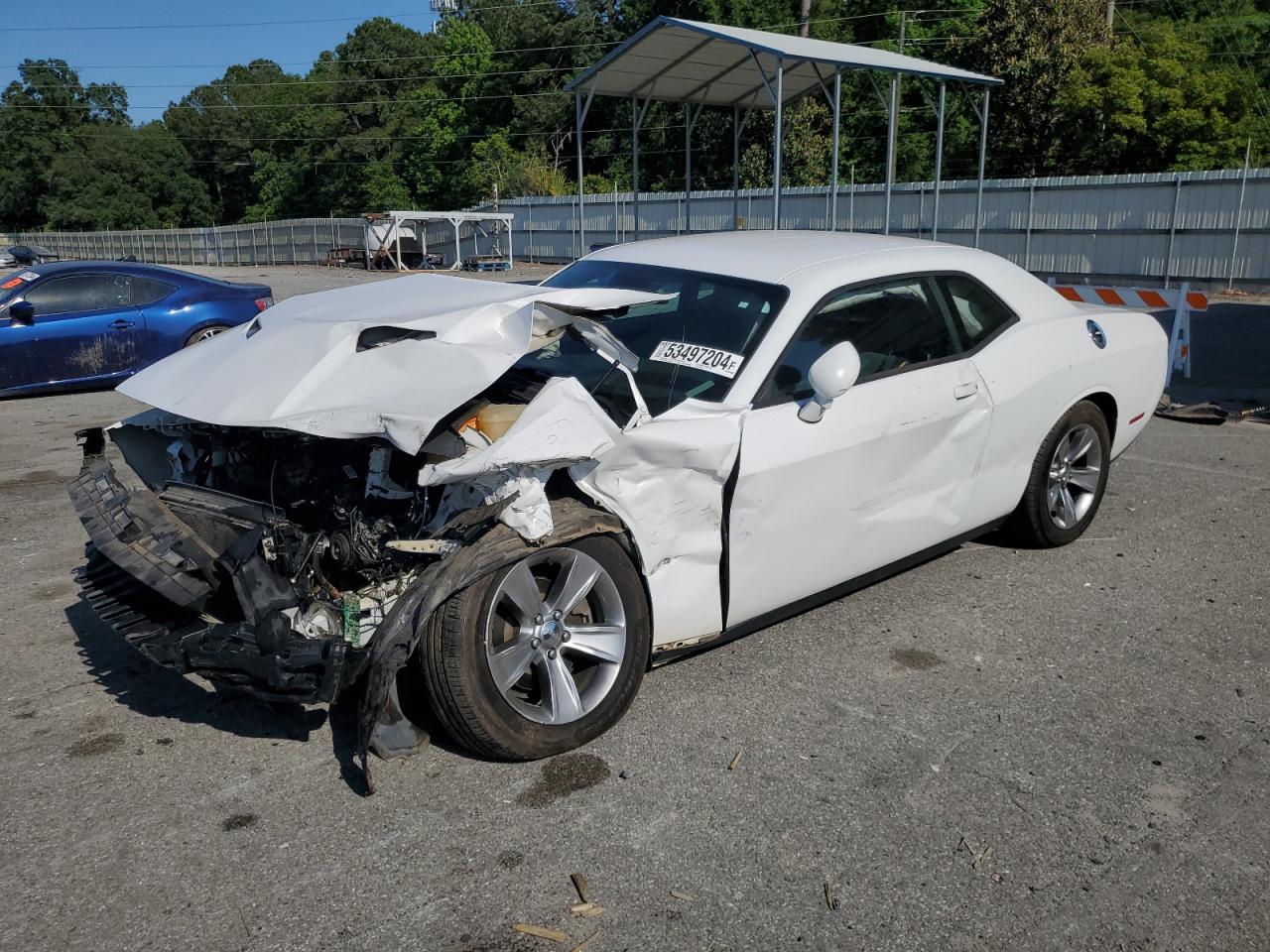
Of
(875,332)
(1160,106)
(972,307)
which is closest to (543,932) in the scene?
(875,332)

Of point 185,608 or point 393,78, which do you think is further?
point 393,78

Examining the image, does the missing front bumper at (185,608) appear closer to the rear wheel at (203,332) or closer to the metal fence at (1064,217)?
the rear wheel at (203,332)

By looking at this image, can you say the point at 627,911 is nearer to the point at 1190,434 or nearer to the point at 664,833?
the point at 664,833

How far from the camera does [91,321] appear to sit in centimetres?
1036

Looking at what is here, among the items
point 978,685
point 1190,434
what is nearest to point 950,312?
point 978,685

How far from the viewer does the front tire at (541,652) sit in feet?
10.6

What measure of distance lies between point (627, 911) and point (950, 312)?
3108 millimetres

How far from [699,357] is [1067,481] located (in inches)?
95.9

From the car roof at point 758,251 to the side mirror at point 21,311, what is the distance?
7.21m

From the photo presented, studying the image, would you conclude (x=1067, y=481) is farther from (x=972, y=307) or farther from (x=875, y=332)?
(x=875, y=332)

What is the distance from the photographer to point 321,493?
3.71m

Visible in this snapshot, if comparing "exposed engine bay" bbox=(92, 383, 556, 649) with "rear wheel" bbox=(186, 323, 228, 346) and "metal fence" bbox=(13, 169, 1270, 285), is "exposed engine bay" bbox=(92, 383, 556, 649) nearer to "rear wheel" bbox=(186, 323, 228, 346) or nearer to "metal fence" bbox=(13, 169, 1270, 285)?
"rear wheel" bbox=(186, 323, 228, 346)

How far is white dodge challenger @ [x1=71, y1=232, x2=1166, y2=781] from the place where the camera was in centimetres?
328

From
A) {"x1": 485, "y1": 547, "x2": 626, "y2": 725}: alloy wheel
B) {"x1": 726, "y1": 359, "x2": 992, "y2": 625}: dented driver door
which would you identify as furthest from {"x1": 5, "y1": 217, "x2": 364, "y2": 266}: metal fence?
{"x1": 485, "y1": 547, "x2": 626, "y2": 725}: alloy wheel
